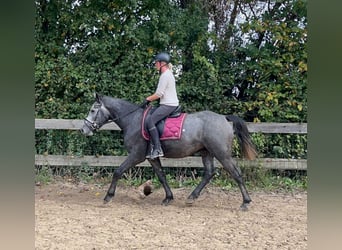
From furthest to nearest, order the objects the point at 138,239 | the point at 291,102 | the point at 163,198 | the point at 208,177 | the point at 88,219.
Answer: the point at 291,102, the point at 163,198, the point at 208,177, the point at 88,219, the point at 138,239

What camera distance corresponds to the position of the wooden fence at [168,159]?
6324mm

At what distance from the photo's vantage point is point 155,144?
5027mm

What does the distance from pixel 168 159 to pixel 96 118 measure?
1.72 m

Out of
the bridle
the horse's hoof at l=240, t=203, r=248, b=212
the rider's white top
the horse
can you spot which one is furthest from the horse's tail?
the bridle

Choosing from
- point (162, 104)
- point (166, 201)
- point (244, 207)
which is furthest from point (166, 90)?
point (244, 207)

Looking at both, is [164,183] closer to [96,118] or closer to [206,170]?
[206,170]

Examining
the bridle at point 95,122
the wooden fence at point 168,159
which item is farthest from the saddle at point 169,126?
the wooden fence at point 168,159

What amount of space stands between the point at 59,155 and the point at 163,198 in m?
2.19

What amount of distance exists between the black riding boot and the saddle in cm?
10

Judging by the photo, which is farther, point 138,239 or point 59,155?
point 59,155

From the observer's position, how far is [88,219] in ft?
14.8

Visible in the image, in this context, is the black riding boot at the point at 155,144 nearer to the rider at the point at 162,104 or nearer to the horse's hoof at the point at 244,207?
the rider at the point at 162,104
